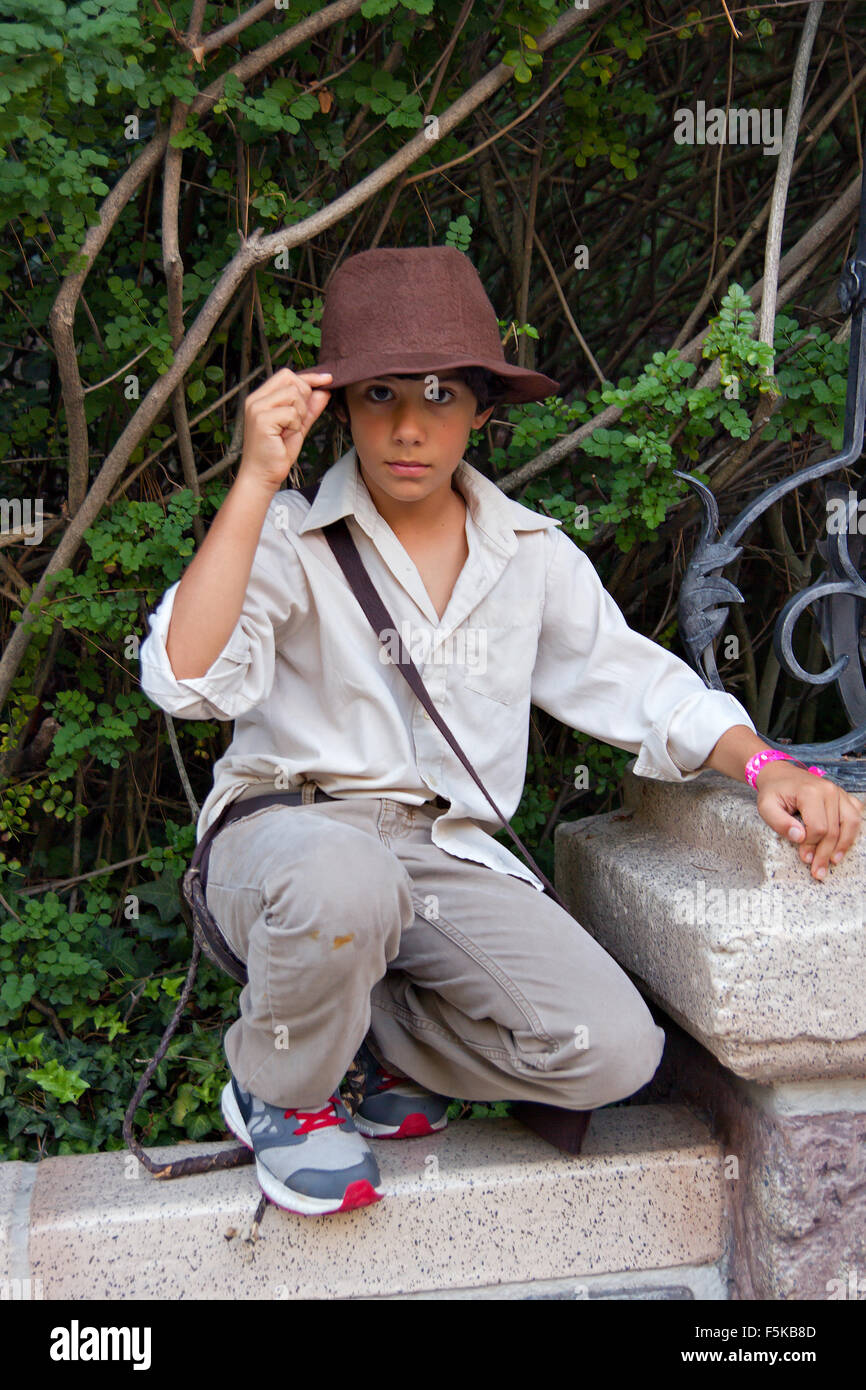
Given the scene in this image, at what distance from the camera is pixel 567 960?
1.91 m

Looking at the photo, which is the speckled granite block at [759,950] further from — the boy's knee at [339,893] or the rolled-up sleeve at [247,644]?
the rolled-up sleeve at [247,644]

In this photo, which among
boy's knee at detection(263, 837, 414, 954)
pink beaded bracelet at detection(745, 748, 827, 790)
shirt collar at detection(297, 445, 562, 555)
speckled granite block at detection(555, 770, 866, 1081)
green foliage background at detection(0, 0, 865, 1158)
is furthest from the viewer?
green foliage background at detection(0, 0, 865, 1158)

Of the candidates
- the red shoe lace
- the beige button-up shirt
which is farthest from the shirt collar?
the red shoe lace

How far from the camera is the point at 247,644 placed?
6.08 ft

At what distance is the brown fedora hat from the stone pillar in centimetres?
84

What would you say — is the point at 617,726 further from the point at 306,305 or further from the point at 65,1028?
the point at 65,1028

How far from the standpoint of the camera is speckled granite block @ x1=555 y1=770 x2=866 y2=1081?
1.79m

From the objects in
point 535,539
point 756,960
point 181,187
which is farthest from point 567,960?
point 181,187

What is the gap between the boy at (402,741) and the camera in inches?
68.8

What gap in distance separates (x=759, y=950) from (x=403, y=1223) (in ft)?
2.15

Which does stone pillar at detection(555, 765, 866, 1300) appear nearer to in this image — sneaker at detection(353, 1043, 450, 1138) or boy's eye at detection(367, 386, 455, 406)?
sneaker at detection(353, 1043, 450, 1138)

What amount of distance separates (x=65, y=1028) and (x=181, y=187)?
1750 mm

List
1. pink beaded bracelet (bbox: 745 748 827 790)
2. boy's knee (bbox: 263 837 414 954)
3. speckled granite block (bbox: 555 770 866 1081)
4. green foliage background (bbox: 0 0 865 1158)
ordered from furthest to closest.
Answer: green foliage background (bbox: 0 0 865 1158) → pink beaded bracelet (bbox: 745 748 827 790) → speckled granite block (bbox: 555 770 866 1081) → boy's knee (bbox: 263 837 414 954)

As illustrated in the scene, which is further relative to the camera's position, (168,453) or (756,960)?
(168,453)
